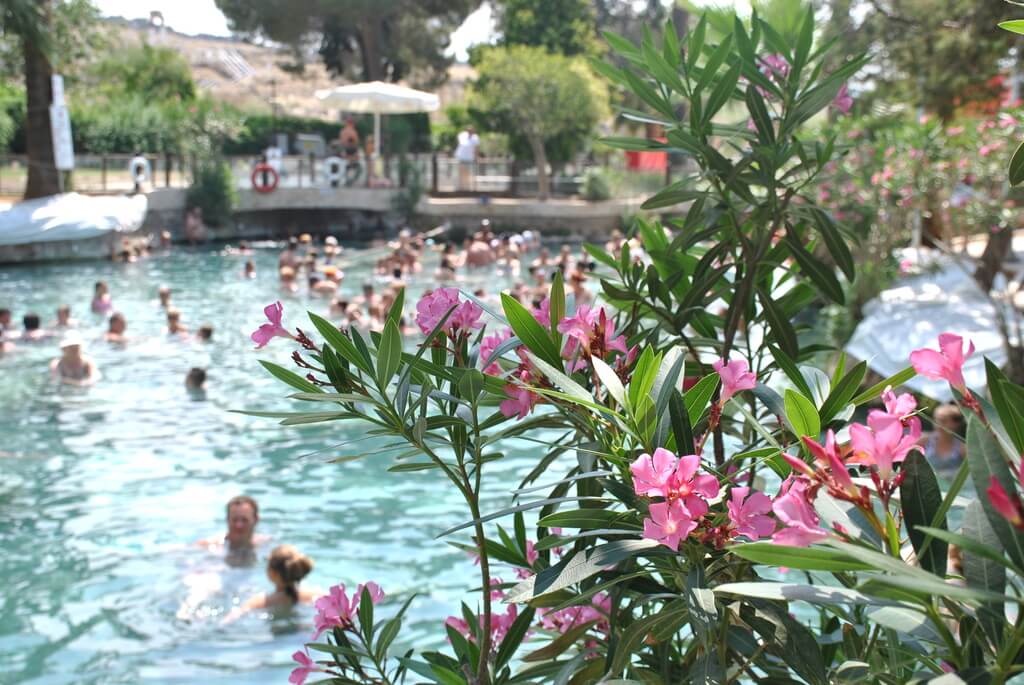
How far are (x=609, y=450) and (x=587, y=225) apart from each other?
28881 millimetres

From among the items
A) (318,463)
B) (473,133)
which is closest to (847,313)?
(318,463)

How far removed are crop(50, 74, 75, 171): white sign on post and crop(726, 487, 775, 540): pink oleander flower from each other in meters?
23.8

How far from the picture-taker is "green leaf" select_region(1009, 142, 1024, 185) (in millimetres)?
1419

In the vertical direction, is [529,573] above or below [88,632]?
above

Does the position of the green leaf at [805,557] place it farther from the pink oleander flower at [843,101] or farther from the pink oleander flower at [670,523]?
the pink oleander flower at [843,101]

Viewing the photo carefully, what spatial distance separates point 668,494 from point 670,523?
3cm

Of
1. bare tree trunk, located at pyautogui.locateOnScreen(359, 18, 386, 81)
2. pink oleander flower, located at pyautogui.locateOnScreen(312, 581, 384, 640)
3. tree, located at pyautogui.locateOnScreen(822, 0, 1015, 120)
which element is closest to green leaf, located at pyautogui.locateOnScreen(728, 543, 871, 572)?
pink oleander flower, located at pyautogui.locateOnScreen(312, 581, 384, 640)

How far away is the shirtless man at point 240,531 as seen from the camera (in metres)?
7.81

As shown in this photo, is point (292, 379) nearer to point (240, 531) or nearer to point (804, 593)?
point (804, 593)

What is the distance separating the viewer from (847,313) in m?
13.1

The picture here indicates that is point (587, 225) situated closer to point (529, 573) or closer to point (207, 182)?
point (207, 182)

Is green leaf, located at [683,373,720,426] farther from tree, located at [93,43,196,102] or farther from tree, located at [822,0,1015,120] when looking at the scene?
tree, located at [93,43,196,102]

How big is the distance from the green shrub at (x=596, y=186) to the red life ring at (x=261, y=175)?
8.48 meters

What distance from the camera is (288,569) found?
7117mm
